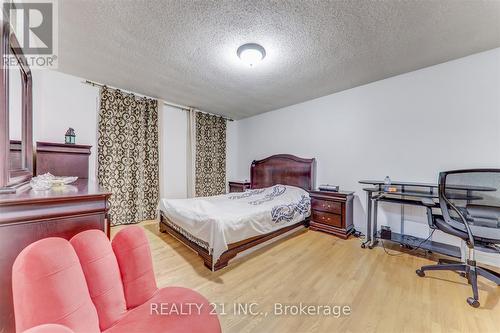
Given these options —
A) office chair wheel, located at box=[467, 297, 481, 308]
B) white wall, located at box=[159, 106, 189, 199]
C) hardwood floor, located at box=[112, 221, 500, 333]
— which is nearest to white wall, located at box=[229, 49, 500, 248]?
hardwood floor, located at box=[112, 221, 500, 333]

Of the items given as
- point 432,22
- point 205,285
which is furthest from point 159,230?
point 432,22

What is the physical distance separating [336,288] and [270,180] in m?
2.93

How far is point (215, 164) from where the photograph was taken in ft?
17.2

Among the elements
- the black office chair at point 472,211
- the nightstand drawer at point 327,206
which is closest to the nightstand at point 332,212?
the nightstand drawer at point 327,206

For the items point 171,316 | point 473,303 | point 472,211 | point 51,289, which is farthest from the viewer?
point 472,211

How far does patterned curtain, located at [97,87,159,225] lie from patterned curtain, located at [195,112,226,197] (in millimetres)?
1030

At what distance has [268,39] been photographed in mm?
2146

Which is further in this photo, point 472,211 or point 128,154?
point 128,154

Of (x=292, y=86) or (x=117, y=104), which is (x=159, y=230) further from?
(x=292, y=86)

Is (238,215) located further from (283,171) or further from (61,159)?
(61,159)

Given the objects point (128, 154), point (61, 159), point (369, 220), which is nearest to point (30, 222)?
point (61, 159)

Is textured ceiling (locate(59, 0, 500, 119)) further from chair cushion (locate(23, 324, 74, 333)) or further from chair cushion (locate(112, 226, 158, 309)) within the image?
chair cushion (locate(23, 324, 74, 333))

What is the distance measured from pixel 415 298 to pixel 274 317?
1306 mm

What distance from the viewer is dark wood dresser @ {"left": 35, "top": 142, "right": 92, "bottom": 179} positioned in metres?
2.57
